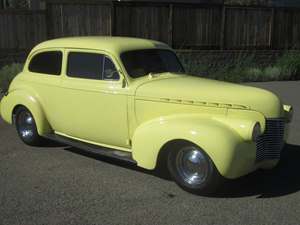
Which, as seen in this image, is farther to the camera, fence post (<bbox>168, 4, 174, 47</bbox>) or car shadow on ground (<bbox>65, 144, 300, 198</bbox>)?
fence post (<bbox>168, 4, 174, 47</bbox>)

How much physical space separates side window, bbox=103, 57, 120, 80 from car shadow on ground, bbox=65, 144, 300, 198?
120 centimetres

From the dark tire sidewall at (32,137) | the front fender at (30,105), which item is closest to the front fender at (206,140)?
the front fender at (30,105)

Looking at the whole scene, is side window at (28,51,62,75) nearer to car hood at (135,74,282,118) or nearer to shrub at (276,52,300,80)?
car hood at (135,74,282,118)

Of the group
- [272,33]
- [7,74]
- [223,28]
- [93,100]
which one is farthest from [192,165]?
[272,33]

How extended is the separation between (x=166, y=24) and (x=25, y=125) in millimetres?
8680

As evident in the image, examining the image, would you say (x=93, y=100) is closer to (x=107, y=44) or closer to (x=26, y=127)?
(x=107, y=44)

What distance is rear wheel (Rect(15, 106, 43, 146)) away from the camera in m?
7.24

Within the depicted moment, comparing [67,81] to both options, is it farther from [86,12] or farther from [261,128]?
[86,12]

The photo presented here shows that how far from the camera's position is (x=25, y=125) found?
738 centimetres

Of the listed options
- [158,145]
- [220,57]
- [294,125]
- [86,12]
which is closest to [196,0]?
[220,57]

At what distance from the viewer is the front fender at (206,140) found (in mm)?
5004

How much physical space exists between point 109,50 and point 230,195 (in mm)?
2461

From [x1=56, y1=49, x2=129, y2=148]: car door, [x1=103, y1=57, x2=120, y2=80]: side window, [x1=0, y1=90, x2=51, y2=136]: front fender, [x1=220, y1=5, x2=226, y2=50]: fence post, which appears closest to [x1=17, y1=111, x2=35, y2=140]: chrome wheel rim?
[x1=0, y1=90, x2=51, y2=136]: front fender

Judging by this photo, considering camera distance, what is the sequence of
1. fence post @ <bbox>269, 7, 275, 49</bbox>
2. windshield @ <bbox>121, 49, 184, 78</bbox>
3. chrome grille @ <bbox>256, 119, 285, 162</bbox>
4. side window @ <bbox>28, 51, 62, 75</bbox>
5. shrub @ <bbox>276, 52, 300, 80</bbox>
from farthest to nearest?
1. fence post @ <bbox>269, 7, 275, 49</bbox>
2. shrub @ <bbox>276, 52, 300, 80</bbox>
3. side window @ <bbox>28, 51, 62, 75</bbox>
4. windshield @ <bbox>121, 49, 184, 78</bbox>
5. chrome grille @ <bbox>256, 119, 285, 162</bbox>
